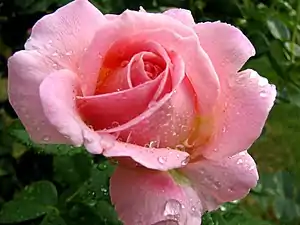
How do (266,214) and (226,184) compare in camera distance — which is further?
(266,214)

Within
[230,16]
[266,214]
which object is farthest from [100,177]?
[266,214]

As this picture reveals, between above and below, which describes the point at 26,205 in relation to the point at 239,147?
below

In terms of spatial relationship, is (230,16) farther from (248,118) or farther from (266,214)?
(248,118)

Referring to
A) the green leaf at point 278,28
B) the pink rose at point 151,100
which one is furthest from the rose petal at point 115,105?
the green leaf at point 278,28

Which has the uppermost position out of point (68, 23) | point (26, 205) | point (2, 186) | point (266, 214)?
point (68, 23)

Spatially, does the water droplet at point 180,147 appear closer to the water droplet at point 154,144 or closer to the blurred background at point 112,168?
the water droplet at point 154,144

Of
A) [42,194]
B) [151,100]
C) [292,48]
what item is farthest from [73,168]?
[151,100]

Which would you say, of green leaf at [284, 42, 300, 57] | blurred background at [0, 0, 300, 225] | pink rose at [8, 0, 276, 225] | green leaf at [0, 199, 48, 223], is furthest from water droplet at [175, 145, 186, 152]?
green leaf at [284, 42, 300, 57]
